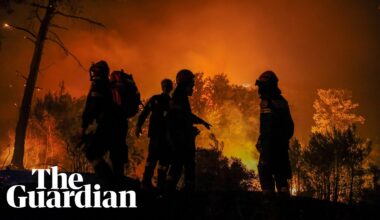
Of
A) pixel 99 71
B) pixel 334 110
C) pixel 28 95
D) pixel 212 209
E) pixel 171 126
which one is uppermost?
pixel 334 110

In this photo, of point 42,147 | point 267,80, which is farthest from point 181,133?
point 42,147

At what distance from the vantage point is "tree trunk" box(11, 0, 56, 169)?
1741 centimetres

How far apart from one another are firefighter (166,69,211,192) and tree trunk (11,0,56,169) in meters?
12.3

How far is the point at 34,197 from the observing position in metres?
5.76

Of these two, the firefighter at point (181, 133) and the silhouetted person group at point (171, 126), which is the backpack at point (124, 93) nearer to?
the silhouetted person group at point (171, 126)

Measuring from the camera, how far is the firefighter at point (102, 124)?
605 cm

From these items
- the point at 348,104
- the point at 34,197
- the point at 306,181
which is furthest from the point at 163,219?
the point at 348,104

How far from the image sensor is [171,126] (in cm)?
726

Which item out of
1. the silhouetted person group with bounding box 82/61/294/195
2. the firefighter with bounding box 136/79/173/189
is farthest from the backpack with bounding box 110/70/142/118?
the firefighter with bounding box 136/79/173/189

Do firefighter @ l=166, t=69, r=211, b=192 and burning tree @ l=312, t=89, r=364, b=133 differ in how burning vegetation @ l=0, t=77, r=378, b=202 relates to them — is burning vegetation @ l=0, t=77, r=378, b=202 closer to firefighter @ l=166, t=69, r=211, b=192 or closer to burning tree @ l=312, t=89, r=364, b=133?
burning tree @ l=312, t=89, r=364, b=133

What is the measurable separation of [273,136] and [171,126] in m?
1.97

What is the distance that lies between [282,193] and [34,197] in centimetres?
420

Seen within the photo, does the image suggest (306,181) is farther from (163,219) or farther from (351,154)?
(163,219)

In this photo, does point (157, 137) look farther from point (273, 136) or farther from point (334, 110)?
point (334, 110)
